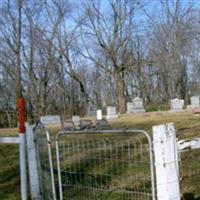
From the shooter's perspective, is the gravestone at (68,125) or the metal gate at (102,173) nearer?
the metal gate at (102,173)

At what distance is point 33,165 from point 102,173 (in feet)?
4.51

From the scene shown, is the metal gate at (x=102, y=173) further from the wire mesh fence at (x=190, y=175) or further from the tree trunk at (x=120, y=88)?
the tree trunk at (x=120, y=88)

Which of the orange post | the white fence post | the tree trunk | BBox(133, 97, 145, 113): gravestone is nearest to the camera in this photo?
the orange post

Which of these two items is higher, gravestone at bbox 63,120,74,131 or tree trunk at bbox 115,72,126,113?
tree trunk at bbox 115,72,126,113

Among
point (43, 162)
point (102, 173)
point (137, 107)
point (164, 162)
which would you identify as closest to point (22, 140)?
point (43, 162)

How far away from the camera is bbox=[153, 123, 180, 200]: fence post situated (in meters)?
4.12

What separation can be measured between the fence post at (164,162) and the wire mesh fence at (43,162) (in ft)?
7.13

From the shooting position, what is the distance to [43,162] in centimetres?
619

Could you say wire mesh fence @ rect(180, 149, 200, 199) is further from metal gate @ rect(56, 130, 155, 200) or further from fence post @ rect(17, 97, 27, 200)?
fence post @ rect(17, 97, 27, 200)

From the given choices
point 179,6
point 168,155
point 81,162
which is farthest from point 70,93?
point 168,155

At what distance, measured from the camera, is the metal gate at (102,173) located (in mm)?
6047

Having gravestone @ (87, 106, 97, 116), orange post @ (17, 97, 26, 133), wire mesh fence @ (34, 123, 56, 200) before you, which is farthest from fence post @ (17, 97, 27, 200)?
gravestone @ (87, 106, 97, 116)

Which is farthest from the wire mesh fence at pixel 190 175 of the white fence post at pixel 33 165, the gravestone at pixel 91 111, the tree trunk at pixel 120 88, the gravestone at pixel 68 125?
the tree trunk at pixel 120 88

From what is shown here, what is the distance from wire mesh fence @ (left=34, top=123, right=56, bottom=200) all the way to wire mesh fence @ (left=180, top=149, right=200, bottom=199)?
70.0 inches
